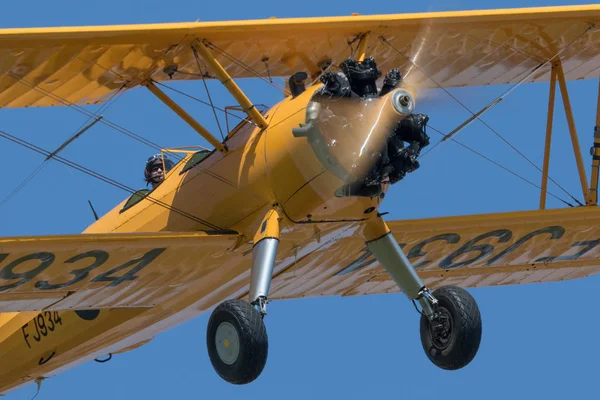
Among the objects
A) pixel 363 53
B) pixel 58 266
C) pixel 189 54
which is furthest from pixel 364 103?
pixel 58 266

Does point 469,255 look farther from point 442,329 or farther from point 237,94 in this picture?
point 237,94

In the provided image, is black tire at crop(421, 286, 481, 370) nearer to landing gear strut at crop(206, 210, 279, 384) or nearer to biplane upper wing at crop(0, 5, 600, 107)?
landing gear strut at crop(206, 210, 279, 384)

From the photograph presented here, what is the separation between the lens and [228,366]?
39.5 feet

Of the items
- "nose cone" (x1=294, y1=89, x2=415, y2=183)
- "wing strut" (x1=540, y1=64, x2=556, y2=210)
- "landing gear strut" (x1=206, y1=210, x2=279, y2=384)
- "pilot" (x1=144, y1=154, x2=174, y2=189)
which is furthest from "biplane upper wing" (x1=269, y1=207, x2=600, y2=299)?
"pilot" (x1=144, y1=154, x2=174, y2=189)

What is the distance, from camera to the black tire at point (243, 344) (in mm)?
11867

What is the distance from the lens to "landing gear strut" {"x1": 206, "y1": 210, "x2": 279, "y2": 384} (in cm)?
1188

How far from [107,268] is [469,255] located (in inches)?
149

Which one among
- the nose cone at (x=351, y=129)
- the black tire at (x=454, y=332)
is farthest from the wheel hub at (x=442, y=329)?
the nose cone at (x=351, y=129)

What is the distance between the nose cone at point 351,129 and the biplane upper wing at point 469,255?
1.47 meters

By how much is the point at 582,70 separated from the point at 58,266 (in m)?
5.93

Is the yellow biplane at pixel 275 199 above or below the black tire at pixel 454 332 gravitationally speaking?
above

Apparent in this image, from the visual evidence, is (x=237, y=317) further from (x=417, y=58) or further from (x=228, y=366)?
(x=417, y=58)

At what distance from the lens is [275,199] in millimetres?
12469

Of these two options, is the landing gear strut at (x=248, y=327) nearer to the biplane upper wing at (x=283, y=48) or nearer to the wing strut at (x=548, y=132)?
the biplane upper wing at (x=283, y=48)
